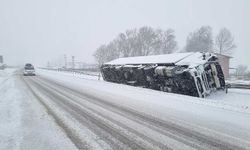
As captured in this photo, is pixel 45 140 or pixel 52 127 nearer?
pixel 45 140

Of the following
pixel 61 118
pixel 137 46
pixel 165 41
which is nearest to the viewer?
pixel 61 118

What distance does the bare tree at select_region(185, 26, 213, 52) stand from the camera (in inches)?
2811

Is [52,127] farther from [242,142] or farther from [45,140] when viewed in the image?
[242,142]

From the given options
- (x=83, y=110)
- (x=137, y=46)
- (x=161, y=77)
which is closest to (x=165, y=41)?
(x=137, y=46)

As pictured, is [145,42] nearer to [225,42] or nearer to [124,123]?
[225,42]

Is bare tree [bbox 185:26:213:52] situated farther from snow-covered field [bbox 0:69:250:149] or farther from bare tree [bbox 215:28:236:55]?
snow-covered field [bbox 0:69:250:149]

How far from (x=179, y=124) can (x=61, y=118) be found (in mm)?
3955

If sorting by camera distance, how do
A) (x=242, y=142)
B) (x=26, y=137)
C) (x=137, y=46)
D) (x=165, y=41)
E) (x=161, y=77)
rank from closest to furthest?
(x=242, y=142) < (x=26, y=137) < (x=161, y=77) < (x=137, y=46) < (x=165, y=41)

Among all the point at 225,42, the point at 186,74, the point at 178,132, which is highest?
the point at 225,42

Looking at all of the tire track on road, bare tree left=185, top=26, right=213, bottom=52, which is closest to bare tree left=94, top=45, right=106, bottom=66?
bare tree left=185, top=26, right=213, bottom=52

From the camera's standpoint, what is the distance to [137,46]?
7350cm

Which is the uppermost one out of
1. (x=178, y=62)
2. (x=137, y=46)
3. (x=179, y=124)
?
(x=137, y=46)

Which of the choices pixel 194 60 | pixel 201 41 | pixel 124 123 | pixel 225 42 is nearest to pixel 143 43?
pixel 201 41

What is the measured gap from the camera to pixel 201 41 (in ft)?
240
